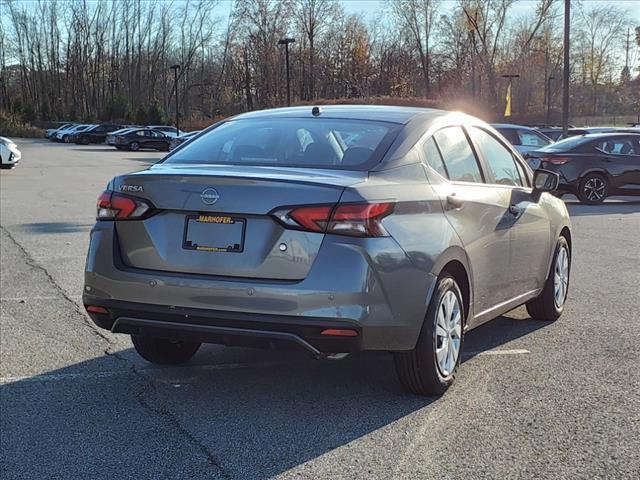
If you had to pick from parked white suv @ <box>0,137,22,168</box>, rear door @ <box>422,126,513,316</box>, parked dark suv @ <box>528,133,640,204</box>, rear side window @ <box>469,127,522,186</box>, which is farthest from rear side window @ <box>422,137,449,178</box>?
parked white suv @ <box>0,137,22,168</box>

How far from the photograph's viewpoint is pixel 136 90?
300ft

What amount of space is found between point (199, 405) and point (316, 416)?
678 mm

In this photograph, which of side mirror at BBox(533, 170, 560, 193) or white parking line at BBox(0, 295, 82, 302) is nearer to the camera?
side mirror at BBox(533, 170, 560, 193)

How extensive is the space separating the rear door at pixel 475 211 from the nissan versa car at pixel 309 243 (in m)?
0.02

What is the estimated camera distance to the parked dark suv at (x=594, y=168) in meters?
16.6

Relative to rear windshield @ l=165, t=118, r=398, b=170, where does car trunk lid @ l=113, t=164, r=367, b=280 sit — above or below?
below

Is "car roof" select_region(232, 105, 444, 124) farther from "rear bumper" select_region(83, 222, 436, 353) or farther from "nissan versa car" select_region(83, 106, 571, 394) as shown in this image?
"rear bumper" select_region(83, 222, 436, 353)

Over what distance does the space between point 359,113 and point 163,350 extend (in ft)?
6.52

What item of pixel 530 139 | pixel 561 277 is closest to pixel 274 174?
pixel 561 277

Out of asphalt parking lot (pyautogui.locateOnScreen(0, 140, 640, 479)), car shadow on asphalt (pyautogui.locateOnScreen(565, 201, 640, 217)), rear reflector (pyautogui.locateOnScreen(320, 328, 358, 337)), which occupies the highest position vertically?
rear reflector (pyautogui.locateOnScreen(320, 328, 358, 337))

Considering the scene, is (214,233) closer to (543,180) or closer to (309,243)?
(309,243)

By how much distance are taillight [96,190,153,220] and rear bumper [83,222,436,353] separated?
0.27m

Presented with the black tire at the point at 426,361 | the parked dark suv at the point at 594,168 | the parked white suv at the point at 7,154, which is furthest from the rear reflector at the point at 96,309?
the parked white suv at the point at 7,154

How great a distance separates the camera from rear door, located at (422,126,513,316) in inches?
184
